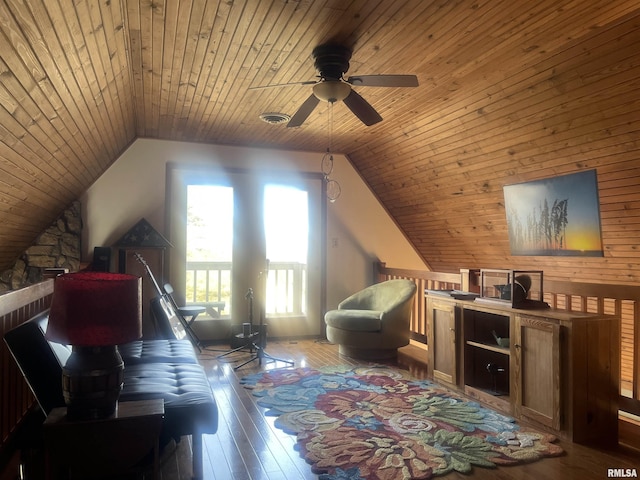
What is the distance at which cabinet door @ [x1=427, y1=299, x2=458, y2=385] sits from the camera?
3.87 meters

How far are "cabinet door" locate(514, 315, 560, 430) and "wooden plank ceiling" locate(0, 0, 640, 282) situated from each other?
1.57 m

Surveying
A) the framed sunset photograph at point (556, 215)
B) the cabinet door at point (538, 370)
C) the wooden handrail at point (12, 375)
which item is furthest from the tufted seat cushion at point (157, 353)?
the framed sunset photograph at point (556, 215)

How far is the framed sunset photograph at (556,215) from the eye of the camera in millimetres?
3977

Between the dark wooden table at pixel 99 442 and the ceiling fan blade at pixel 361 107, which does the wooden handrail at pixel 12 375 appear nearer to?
the dark wooden table at pixel 99 442

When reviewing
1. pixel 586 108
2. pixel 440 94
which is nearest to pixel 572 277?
pixel 586 108

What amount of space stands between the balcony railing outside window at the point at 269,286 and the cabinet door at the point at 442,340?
2468 millimetres

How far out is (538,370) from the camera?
3.01 m

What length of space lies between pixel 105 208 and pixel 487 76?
4363 mm

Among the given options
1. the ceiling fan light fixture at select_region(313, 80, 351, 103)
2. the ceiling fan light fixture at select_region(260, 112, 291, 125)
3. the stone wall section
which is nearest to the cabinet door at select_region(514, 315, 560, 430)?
the ceiling fan light fixture at select_region(313, 80, 351, 103)

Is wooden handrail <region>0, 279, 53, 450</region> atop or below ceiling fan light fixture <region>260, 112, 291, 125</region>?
below

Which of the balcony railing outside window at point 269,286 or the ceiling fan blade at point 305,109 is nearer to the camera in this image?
the ceiling fan blade at point 305,109

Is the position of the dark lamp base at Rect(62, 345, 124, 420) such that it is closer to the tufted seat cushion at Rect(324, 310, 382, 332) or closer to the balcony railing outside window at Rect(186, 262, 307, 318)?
the tufted seat cushion at Rect(324, 310, 382, 332)

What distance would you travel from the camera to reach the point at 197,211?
19.1ft

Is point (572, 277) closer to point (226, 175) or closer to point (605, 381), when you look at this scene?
point (605, 381)
